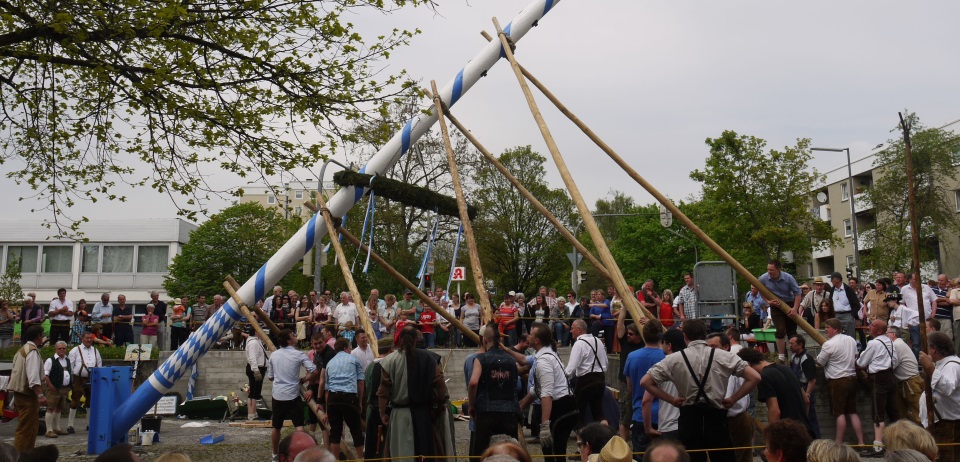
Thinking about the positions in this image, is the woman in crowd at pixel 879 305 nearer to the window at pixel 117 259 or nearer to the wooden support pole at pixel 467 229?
the wooden support pole at pixel 467 229

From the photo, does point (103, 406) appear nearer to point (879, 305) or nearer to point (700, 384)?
point (700, 384)

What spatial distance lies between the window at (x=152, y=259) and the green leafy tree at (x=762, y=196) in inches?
1421

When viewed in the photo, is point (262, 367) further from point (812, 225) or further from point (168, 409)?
point (812, 225)

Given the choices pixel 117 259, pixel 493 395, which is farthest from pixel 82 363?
pixel 117 259

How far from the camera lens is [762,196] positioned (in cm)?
3872

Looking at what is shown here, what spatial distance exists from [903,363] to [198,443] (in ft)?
32.4

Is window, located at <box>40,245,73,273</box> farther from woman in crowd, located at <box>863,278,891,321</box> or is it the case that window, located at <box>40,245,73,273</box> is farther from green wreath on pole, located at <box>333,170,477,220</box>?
woman in crowd, located at <box>863,278,891,321</box>

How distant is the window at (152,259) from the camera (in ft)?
189

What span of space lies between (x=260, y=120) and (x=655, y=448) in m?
6.65

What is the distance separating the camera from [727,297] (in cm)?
1703

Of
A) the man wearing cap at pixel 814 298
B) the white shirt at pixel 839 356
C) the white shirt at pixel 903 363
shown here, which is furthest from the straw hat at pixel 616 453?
the man wearing cap at pixel 814 298

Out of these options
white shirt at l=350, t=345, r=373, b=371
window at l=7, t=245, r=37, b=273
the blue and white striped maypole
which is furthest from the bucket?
window at l=7, t=245, r=37, b=273

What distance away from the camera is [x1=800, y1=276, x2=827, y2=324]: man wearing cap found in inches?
577

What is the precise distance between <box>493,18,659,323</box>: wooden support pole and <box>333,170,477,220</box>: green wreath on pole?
56.3 inches
